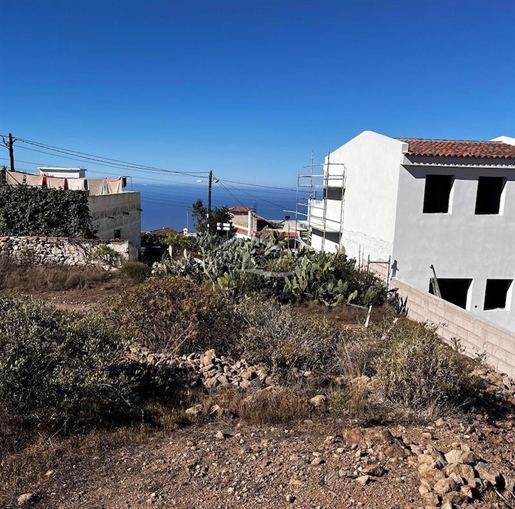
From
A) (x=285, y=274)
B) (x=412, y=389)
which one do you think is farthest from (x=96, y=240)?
(x=412, y=389)

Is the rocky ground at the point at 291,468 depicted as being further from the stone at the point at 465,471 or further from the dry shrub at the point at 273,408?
the dry shrub at the point at 273,408

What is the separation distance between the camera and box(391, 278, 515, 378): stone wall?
8023mm

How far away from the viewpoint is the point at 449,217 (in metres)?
14.3

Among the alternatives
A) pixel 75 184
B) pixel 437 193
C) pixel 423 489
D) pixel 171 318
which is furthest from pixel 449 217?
pixel 75 184

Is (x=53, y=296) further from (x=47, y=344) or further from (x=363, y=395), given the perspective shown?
(x=363, y=395)

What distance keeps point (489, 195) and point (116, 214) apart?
1467 cm

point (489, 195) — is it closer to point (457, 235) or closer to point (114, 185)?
point (457, 235)

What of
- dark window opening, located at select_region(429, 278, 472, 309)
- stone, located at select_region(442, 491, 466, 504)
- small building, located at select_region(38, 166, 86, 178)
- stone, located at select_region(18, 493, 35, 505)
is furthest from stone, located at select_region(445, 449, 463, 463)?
small building, located at select_region(38, 166, 86, 178)

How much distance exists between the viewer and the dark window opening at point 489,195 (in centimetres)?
1447

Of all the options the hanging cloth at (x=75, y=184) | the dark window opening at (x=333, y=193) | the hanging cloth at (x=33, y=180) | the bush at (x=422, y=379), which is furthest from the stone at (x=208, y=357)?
the hanging cloth at (x=33, y=180)

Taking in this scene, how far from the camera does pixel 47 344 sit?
190 inches

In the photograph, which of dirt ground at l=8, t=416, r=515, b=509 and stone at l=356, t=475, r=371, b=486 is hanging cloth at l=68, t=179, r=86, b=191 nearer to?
dirt ground at l=8, t=416, r=515, b=509

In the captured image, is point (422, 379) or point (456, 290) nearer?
point (422, 379)

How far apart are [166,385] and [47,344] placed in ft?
5.19
